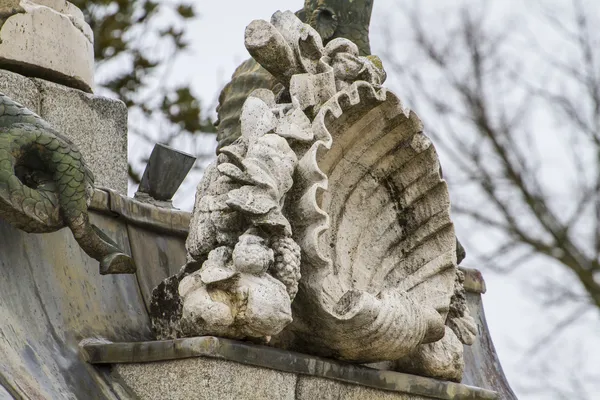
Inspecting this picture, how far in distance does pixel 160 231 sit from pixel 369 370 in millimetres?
962

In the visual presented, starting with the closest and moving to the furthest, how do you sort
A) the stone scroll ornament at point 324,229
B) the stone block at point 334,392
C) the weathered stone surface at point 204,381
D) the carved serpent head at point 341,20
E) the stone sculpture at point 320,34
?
the weathered stone surface at point 204,381 → the stone scroll ornament at point 324,229 → the stone block at point 334,392 → the stone sculpture at point 320,34 → the carved serpent head at point 341,20

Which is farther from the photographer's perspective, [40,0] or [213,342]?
[40,0]

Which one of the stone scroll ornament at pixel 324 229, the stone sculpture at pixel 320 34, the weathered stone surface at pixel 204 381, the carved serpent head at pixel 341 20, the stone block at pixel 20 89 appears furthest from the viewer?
the carved serpent head at pixel 341 20

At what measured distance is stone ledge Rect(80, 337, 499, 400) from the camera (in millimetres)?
3740

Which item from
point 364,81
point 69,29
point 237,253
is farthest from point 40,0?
point 237,253

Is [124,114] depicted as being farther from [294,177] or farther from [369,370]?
[369,370]

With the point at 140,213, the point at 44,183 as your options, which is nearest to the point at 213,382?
the point at 44,183

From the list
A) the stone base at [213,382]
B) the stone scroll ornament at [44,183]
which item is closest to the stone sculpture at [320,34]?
the stone scroll ornament at [44,183]

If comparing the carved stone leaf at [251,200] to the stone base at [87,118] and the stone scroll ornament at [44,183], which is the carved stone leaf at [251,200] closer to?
the stone scroll ornament at [44,183]

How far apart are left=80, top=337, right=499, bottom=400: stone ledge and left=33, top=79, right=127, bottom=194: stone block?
1102 mm

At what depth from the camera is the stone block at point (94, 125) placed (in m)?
4.91

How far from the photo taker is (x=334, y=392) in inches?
166

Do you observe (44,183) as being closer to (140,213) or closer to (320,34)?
(140,213)

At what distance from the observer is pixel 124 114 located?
207 inches
